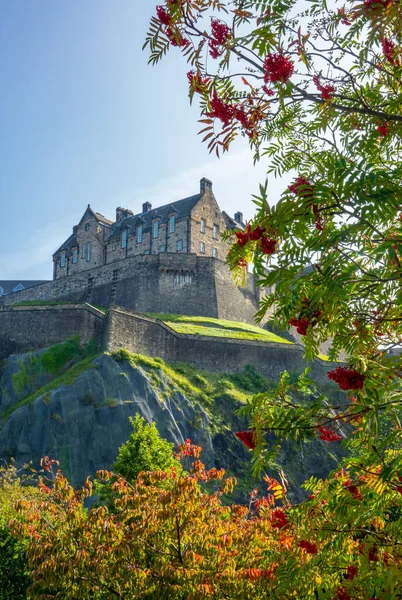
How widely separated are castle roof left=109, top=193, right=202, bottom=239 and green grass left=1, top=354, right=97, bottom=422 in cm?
2507

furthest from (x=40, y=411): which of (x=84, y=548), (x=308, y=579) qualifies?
(x=308, y=579)

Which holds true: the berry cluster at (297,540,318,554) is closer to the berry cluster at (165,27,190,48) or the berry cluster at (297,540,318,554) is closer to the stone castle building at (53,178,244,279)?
the berry cluster at (165,27,190,48)

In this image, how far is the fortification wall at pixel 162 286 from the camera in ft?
173

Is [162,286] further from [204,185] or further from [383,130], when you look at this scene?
[383,130]

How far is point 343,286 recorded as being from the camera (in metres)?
5.14

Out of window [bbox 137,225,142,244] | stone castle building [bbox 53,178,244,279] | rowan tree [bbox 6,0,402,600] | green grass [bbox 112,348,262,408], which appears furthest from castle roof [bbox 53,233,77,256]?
rowan tree [bbox 6,0,402,600]

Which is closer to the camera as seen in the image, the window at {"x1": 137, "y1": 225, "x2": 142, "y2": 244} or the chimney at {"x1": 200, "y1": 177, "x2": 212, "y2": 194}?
the window at {"x1": 137, "y1": 225, "x2": 142, "y2": 244}

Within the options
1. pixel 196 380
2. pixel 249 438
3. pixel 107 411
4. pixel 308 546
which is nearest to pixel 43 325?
pixel 107 411

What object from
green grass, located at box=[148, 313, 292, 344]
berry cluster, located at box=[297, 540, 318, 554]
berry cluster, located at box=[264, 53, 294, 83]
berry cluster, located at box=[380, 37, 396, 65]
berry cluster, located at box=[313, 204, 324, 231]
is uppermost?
green grass, located at box=[148, 313, 292, 344]

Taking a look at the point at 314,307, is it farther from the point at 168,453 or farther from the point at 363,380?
the point at 168,453

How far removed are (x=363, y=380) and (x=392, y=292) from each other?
1962 millimetres

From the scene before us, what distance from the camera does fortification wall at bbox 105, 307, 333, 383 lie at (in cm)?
4078

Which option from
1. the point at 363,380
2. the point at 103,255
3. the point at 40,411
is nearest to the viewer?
the point at 363,380

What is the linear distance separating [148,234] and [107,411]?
29.7m
